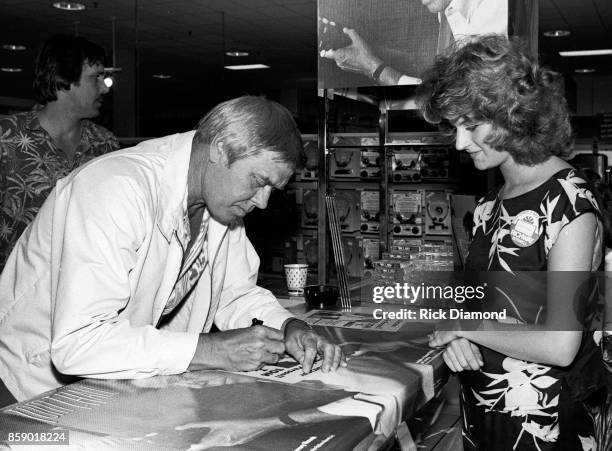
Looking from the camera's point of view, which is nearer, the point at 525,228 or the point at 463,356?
the point at 525,228

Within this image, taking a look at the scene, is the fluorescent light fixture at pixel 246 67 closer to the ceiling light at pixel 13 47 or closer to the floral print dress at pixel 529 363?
the ceiling light at pixel 13 47

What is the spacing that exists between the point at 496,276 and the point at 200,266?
2.53 feet

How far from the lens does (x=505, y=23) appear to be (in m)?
2.23

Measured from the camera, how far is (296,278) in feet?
9.09

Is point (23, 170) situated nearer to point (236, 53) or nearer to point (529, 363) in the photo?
point (529, 363)

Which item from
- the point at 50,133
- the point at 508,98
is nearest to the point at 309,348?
the point at 508,98

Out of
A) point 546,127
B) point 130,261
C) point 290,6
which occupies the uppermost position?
point 290,6

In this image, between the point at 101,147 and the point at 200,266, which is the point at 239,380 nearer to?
the point at 200,266

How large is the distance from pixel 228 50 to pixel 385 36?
382 inches

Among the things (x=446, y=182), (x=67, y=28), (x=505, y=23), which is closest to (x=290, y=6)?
(x=67, y=28)

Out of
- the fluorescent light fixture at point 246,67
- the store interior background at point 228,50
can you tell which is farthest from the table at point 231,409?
the fluorescent light fixture at point 246,67

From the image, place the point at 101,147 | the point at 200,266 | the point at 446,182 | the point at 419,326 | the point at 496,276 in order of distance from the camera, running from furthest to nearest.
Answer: the point at 446,182, the point at 101,147, the point at 419,326, the point at 200,266, the point at 496,276

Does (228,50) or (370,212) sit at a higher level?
(228,50)

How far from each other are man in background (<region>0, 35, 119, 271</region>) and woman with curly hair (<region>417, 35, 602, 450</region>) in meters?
1.86
